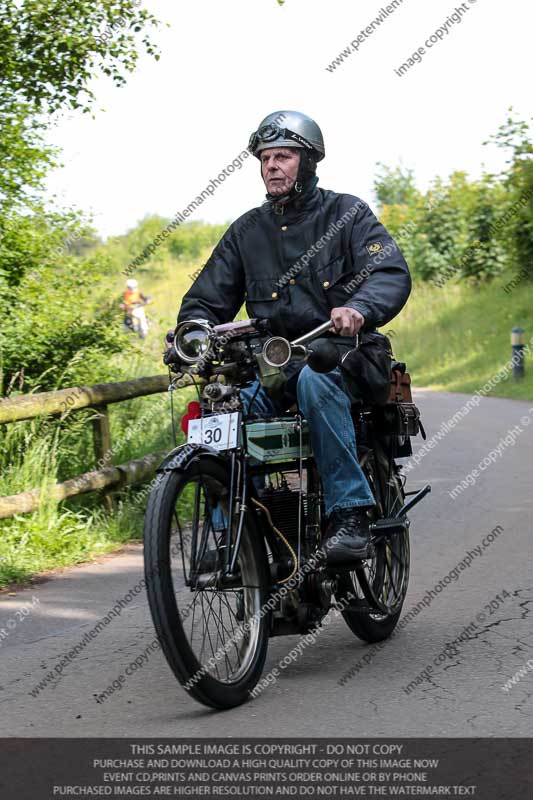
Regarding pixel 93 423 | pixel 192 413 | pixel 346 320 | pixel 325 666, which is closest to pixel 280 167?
pixel 346 320

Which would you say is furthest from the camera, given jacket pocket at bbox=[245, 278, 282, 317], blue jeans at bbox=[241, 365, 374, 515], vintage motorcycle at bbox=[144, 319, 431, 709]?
jacket pocket at bbox=[245, 278, 282, 317]

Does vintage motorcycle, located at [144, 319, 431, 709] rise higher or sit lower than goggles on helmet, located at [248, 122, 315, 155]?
lower

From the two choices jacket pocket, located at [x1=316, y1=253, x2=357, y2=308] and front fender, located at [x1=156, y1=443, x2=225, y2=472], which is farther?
jacket pocket, located at [x1=316, y1=253, x2=357, y2=308]

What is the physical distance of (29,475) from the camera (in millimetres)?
8000

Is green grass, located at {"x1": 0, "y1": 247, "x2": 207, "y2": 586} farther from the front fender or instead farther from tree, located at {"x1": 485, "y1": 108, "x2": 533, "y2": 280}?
tree, located at {"x1": 485, "y1": 108, "x2": 533, "y2": 280}

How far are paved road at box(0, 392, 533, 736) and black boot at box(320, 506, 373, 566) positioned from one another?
47 cm

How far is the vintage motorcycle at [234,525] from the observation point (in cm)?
416

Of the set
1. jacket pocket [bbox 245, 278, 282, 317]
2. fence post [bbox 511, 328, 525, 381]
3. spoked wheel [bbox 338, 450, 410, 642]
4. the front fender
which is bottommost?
spoked wheel [bbox 338, 450, 410, 642]

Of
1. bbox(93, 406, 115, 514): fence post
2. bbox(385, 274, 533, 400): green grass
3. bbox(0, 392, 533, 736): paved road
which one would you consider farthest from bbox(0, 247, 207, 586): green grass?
bbox(385, 274, 533, 400): green grass

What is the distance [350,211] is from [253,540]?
1.46 meters

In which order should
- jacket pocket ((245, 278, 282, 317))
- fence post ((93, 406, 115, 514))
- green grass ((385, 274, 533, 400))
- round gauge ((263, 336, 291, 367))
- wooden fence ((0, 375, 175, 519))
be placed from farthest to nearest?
green grass ((385, 274, 533, 400)), fence post ((93, 406, 115, 514)), wooden fence ((0, 375, 175, 519)), jacket pocket ((245, 278, 282, 317)), round gauge ((263, 336, 291, 367))

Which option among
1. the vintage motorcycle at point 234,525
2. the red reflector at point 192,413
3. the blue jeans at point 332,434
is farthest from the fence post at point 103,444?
the red reflector at point 192,413

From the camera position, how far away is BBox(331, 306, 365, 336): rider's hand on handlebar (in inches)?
181

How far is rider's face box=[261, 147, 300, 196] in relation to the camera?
16.5 feet
